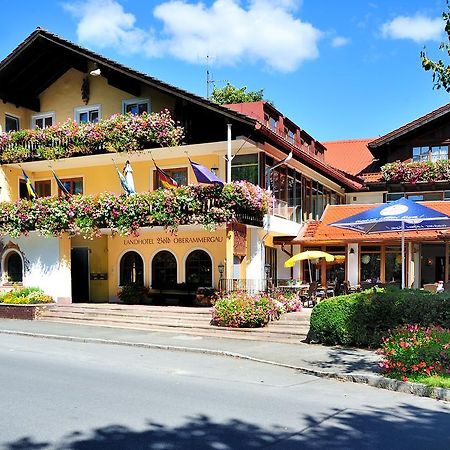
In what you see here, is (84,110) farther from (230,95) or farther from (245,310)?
(230,95)

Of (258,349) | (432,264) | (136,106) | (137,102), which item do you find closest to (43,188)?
(136,106)

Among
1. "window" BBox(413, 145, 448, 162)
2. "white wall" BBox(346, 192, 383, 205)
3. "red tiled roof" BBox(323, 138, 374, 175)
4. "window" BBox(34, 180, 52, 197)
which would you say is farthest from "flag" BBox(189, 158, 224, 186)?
"red tiled roof" BBox(323, 138, 374, 175)

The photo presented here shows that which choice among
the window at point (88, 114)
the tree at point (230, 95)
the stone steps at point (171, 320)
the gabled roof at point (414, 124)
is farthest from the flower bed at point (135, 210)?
the tree at point (230, 95)

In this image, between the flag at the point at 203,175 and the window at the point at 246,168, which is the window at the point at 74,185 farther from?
the flag at the point at 203,175

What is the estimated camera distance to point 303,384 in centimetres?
941

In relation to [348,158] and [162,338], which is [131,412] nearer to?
[162,338]

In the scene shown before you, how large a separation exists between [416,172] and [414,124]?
7.60ft

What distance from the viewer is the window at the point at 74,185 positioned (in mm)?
23672

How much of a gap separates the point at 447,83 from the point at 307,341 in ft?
24.0

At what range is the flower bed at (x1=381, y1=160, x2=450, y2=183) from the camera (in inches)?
1040

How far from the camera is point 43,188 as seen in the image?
24.7 metres

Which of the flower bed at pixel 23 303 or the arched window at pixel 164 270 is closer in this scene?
the flower bed at pixel 23 303

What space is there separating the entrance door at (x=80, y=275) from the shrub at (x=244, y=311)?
8917mm

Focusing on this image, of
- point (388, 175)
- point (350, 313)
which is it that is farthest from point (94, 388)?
point (388, 175)
